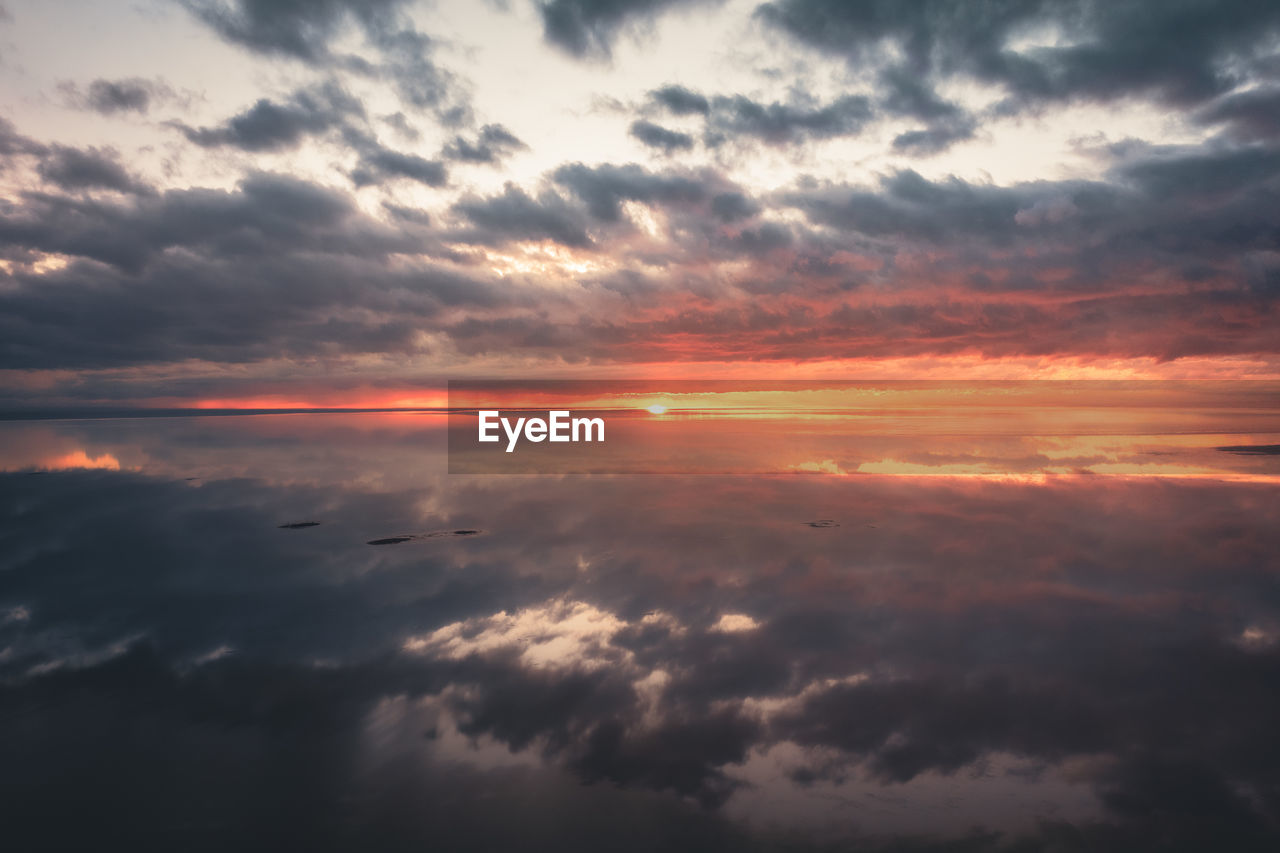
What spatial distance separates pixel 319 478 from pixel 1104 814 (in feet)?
155

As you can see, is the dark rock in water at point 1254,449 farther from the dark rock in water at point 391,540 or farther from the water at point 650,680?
the dark rock in water at point 391,540

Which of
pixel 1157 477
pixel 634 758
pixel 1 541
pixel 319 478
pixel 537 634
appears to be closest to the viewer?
pixel 634 758

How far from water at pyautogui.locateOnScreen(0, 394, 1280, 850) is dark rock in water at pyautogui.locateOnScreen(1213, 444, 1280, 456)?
106 ft

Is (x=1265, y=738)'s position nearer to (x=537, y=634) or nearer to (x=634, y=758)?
(x=634, y=758)

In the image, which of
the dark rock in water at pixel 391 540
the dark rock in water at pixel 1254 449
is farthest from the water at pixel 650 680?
the dark rock in water at pixel 1254 449

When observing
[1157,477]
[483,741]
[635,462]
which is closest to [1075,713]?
[483,741]

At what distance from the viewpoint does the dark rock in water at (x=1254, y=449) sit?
179 feet

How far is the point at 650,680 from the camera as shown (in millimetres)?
13914

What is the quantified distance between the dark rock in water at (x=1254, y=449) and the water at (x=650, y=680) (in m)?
32.2

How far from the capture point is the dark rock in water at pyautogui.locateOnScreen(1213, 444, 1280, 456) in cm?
5459

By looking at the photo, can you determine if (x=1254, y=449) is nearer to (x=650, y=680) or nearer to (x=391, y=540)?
(x=650, y=680)

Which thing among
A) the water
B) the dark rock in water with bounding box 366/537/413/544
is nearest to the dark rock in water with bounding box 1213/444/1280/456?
the water

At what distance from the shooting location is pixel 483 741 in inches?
463

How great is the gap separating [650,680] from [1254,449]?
70866 millimetres
